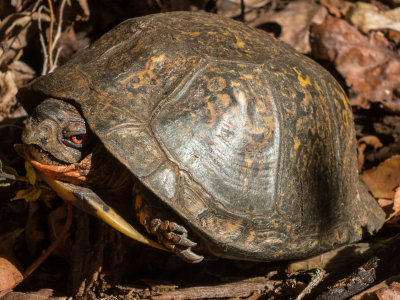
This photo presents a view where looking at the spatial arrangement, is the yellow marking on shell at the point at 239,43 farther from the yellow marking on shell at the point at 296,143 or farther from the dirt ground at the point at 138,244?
the dirt ground at the point at 138,244

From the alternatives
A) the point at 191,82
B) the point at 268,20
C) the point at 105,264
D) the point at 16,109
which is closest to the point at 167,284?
the point at 105,264

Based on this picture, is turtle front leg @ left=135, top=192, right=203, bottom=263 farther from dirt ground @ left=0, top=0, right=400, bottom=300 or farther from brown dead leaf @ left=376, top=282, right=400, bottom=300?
brown dead leaf @ left=376, top=282, right=400, bottom=300

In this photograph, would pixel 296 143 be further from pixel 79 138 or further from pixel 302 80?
pixel 79 138

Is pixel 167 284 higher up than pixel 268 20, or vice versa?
pixel 268 20

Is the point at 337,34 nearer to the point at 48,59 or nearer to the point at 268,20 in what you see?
the point at 268,20

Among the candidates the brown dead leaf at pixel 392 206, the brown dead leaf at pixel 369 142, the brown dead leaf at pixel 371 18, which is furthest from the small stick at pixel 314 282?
the brown dead leaf at pixel 371 18

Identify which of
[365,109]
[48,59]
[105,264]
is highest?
[48,59]
